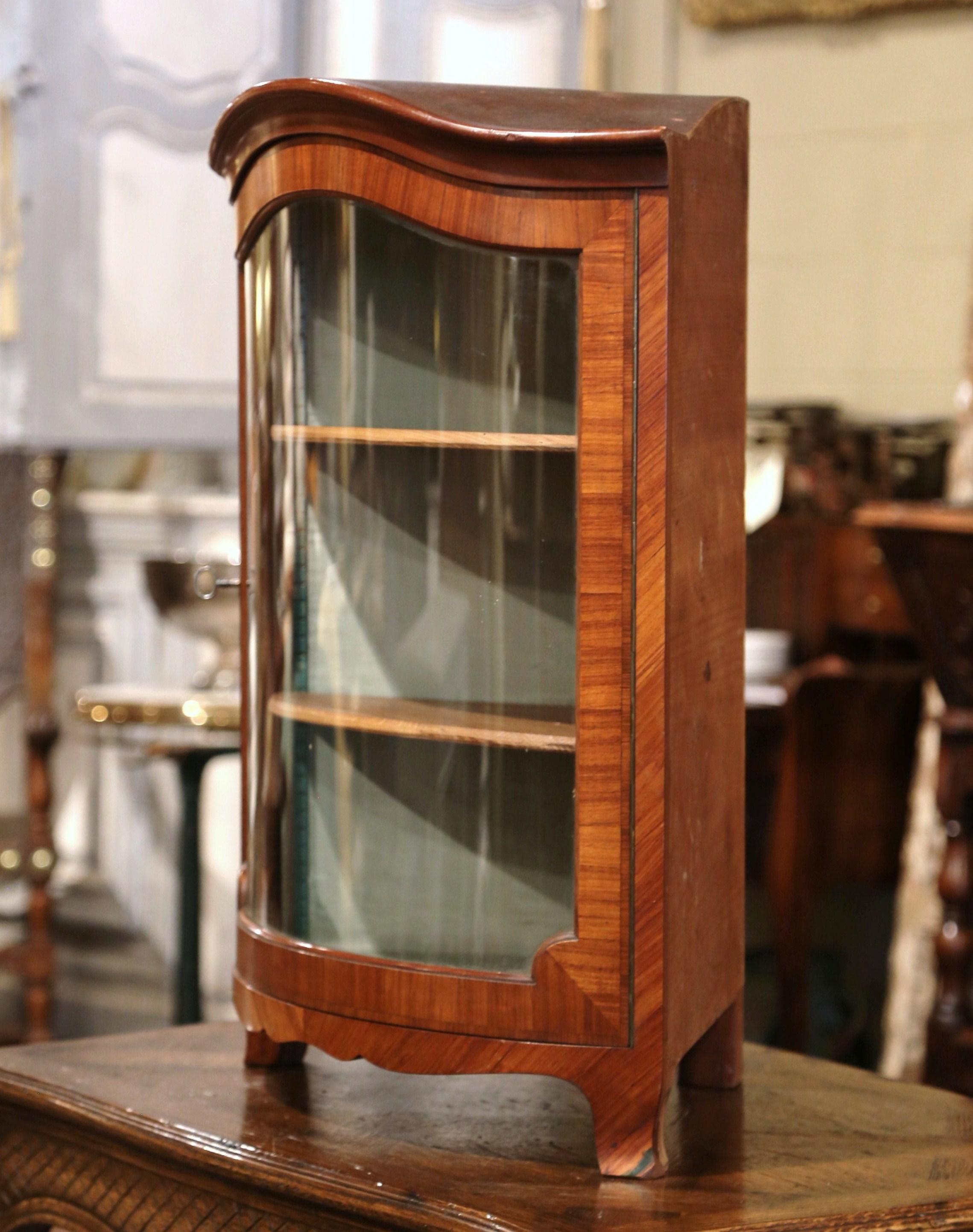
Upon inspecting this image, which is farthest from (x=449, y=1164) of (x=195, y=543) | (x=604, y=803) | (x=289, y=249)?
(x=195, y=543)

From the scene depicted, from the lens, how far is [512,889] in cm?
140

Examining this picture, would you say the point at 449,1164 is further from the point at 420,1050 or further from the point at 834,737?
the point at 834,737

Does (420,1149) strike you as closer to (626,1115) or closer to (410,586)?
(626,1115)

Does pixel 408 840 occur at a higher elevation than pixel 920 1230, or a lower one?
higher

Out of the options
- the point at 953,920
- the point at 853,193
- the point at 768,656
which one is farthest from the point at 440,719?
the point at 853,193

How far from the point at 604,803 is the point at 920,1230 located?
1.35ft

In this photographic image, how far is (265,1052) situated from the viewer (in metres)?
1.61

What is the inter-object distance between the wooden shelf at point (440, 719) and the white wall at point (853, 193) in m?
2.08

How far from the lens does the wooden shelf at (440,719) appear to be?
1372mm

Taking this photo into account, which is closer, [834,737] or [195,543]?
[834,737]

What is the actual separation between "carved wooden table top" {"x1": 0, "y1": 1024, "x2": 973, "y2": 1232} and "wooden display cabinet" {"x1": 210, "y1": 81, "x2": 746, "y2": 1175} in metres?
0.08

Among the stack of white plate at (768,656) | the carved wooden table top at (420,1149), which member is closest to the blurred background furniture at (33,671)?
the stack of white plate at (768,656)

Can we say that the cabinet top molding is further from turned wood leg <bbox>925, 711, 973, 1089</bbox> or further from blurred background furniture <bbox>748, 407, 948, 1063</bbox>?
blurred background furniture <bbox>748, 407, 948, 1063</bbox>

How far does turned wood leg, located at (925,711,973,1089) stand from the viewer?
2.44 m
